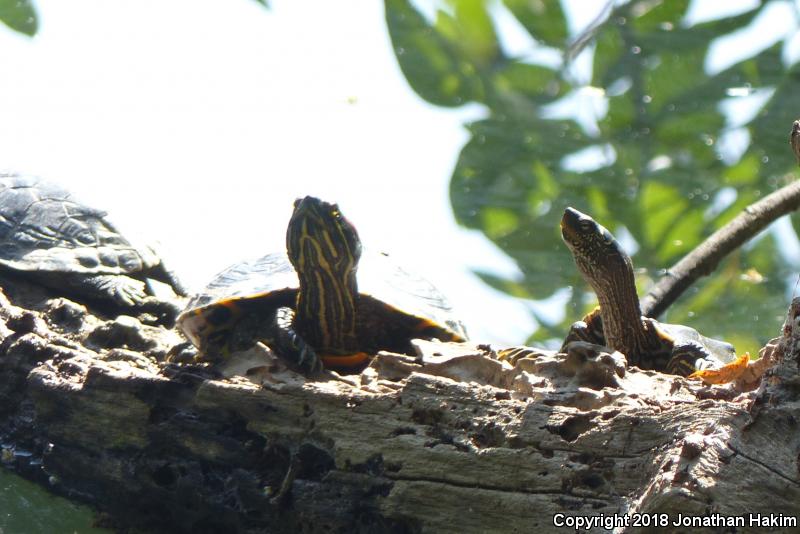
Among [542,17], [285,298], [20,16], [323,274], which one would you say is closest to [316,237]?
[323,274]

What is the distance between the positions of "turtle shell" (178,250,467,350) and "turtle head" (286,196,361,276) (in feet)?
0.75

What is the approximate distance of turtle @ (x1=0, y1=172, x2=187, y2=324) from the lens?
3.70 m

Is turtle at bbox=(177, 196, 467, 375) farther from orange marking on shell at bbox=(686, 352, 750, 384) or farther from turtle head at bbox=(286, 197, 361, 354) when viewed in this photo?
orange marking on shell at bbox=(686, 352, 750, 384)

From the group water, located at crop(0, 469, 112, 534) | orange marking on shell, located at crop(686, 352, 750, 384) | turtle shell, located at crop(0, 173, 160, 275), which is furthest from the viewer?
turtle shell, located at crop(0, 173, 160, 275)

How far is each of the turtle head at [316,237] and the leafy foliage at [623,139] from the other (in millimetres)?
1860

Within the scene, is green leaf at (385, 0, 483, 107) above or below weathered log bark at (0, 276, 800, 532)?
above

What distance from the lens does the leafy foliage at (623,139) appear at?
452 cm

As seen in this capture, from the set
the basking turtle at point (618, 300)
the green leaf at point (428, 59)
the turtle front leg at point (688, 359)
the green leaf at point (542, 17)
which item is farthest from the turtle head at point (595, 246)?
the green leaf at point (542, 17)

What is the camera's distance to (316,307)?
2.81 m

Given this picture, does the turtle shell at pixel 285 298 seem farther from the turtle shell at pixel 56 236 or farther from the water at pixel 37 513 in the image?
the turtle shell at pixel 56 236

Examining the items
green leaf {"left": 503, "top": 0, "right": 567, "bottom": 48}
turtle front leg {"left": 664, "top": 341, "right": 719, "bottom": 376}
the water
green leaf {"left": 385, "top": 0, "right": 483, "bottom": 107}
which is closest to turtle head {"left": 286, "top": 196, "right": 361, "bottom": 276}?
the water

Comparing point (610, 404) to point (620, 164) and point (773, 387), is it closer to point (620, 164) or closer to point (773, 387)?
point (773, 387)

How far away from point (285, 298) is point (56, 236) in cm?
162

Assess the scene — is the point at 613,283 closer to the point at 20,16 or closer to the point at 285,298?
the point at 285,298
